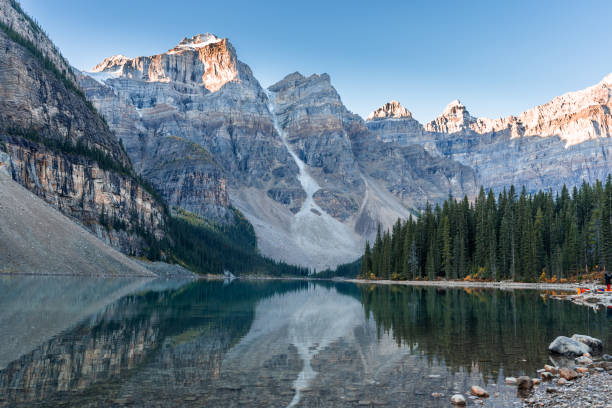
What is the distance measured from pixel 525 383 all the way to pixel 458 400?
314 cm

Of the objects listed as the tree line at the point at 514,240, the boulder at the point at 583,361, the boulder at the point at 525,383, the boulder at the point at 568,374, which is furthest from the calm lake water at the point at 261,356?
the tree line at the point at 514,240

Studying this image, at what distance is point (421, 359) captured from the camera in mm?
18703

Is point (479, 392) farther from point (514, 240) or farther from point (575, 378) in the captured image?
point (514, 240)

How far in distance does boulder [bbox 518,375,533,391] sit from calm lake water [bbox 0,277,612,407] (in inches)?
17.0

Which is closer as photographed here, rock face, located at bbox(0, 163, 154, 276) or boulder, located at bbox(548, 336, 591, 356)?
boulder, located at bbox(548, 336, 591, 356)

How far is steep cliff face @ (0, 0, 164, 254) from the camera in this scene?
12625 centimetres

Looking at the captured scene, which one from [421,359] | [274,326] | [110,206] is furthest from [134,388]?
[110,206]

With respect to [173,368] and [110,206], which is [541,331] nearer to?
[173,368]

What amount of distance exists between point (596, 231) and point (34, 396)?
8198cm

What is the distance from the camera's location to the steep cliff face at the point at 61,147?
12625 centimetres

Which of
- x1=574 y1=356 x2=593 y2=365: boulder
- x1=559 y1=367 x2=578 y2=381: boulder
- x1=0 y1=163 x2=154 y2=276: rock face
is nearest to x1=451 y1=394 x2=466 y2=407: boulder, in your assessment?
x1=559 y1=367 x2=578 y2=381: boulder

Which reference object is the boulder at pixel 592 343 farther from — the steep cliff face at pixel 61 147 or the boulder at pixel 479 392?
the steep cliff face at pixel 61 147

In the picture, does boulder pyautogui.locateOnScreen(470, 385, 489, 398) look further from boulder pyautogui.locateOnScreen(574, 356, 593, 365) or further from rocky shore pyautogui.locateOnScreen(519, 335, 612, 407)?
boulder pyautogui.locateOnScreen(574, 356, 593, 365)

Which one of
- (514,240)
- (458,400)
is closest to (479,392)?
(458,400)
